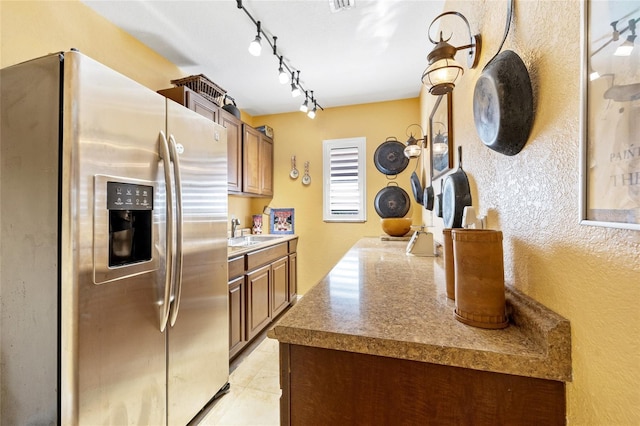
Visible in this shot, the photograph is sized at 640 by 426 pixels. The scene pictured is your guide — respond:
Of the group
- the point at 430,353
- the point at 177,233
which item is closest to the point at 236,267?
the point at 177,233

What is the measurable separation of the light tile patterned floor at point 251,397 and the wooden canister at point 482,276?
4.76ft

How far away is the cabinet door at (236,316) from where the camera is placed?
6.75ft

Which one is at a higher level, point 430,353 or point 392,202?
point 392,202

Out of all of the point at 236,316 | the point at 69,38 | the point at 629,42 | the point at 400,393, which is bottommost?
the point at 236,316

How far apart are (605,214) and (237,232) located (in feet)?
10.6

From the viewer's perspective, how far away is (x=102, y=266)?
102 centimetres

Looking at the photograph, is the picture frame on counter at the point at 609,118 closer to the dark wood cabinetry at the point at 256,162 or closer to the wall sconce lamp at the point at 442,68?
the wall sconce lamp at the point at 442,68

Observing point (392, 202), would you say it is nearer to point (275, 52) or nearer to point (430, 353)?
point (275, 52)

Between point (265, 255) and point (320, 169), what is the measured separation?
150cm

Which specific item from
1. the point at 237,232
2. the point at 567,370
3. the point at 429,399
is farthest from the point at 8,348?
the point at 237,232

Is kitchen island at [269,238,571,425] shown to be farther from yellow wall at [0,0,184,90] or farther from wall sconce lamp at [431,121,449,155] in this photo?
yellow wall at [0,0,184,90]

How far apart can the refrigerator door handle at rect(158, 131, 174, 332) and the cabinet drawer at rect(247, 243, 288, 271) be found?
105cm

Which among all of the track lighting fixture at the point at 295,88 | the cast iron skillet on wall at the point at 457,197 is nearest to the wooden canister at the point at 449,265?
the cast iron skillet on wall at the point at 457,197

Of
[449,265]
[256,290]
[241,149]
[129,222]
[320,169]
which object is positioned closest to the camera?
[449,265]
